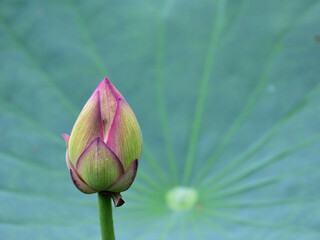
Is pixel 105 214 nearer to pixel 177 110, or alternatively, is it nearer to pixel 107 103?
pixel 107 103

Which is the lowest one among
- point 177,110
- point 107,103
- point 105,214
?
point 105,214

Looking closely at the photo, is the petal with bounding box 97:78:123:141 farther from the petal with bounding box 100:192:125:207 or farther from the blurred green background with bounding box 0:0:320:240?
the blurred green background with bounding box 0:0:320:240

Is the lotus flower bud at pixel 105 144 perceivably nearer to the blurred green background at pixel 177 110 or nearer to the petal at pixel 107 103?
the petal at pixel 107 103

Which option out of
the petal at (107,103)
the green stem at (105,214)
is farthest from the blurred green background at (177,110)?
the petal at (107,103)

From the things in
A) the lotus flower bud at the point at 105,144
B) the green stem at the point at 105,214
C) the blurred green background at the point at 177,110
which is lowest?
Answer: the green stem at the point at 105,214

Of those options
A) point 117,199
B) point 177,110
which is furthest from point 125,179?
point 177,110

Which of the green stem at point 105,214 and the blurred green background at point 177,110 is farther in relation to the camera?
the blurred green background at point 177,110

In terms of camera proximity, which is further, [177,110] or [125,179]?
[177,110]

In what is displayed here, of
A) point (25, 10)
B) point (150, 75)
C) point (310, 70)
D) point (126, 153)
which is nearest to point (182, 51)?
point (150, 75)
